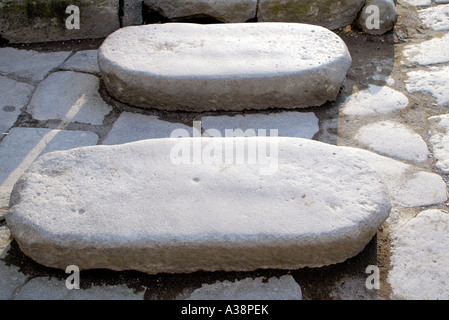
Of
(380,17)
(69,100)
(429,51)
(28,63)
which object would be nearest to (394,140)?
(429,51)

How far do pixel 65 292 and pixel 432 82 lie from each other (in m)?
2.25

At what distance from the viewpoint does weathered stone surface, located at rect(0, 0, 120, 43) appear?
3025mm

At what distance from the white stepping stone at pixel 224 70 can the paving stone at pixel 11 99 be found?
48 centimetres

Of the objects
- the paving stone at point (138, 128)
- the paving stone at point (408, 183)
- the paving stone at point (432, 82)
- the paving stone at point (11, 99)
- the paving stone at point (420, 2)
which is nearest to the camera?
the paving stone at point (408, 183)

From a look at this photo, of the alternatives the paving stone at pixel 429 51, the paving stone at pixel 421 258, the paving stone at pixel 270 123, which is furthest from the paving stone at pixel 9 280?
the paving stone at pixel 429 51

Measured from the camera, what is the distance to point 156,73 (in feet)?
7.91

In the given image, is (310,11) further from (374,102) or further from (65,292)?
(65,292)

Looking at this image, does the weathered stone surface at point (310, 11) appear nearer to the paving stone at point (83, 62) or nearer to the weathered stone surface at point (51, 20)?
the weathered stone surface at point (51, 20)

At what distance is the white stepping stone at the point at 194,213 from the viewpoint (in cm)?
160

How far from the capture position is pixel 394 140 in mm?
2305

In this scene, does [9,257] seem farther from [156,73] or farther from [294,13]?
[294,13]

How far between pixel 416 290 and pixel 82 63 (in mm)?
2288

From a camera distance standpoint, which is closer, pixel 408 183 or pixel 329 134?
pixel 408 183

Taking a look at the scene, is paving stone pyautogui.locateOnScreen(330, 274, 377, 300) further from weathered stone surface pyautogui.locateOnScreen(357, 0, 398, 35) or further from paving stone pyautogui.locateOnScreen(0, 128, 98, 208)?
Result: weathered stone surface pyautogui.locateOnScreen(357, 0, 398, 35)
